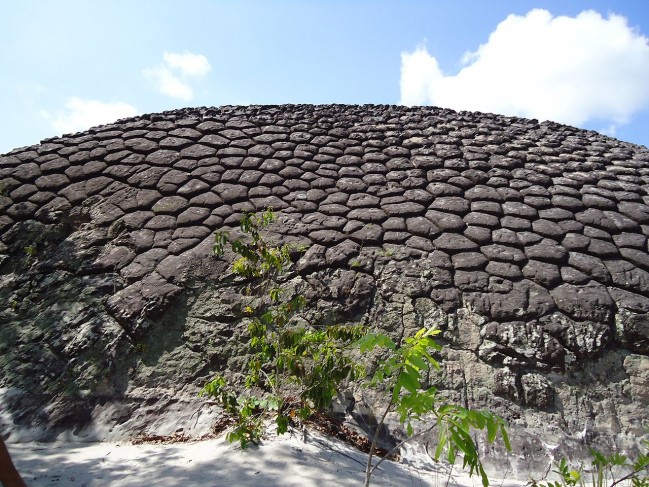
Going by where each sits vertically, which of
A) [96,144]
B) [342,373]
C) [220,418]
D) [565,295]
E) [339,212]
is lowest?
[220,418]

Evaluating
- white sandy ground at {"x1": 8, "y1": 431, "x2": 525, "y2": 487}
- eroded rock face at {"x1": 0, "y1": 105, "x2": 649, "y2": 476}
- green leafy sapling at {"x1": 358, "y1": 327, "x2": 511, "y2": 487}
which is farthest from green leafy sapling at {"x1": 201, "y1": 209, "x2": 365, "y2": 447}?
green leafy sapling at {"x1": 358, "y1": 327, "x2": 511, "y2": 487}

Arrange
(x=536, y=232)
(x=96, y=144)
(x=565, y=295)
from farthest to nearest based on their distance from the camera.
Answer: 1. (x=96, y=144)
2. (x=536, y=232)
3. (x=565, y=295)

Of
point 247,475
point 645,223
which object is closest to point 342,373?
point 247,475

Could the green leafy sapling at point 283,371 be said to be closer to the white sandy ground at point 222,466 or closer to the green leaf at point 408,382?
the white sandy ground at point 222,466

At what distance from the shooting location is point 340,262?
4316mm

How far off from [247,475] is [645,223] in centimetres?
415

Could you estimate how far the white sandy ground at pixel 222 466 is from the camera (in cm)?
261

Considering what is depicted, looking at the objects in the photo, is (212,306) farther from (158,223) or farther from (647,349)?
(647,349)

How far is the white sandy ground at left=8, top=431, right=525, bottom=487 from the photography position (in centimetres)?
261

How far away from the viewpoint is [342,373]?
2.89 meters

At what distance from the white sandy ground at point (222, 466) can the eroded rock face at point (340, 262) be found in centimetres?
30

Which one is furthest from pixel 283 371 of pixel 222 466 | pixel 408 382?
pixel 408 382

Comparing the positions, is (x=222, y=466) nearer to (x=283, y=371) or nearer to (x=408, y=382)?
(x=283, y=371)

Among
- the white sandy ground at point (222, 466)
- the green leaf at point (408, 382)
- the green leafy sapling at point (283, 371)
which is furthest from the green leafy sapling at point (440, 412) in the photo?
the white sandy ground at point (222, 466)
